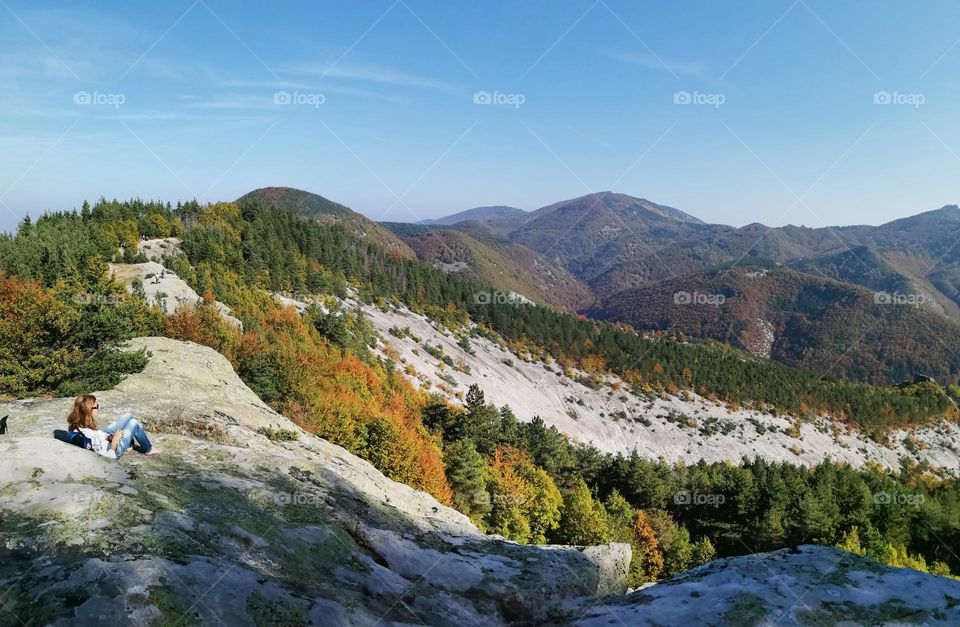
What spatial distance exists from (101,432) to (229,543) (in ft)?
17.2

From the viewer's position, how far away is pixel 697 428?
9250 cm

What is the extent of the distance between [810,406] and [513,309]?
76.3m

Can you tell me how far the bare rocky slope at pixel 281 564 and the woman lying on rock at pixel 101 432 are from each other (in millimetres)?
505

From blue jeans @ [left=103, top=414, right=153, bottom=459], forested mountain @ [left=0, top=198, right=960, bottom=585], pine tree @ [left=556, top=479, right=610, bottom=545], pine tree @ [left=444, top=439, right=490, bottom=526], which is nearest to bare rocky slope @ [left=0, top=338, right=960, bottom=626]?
blue jeans @ [left=103, top=414, right=153, bottom=459]

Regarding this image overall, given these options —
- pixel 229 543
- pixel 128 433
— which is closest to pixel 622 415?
pixel 128 433

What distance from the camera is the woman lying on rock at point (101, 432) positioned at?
1238 cm

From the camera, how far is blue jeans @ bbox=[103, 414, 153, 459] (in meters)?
12.9

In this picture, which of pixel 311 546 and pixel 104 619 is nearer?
pixel 104 619

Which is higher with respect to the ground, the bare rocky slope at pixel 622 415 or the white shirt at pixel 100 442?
the white shirt at pixel 100 442

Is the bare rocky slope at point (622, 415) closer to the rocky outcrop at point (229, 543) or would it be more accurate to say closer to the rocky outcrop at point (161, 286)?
the rocky outcrop at point (161, 286)

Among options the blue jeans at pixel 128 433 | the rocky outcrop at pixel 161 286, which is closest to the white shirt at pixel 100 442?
the blue jeans at pixel 128 433

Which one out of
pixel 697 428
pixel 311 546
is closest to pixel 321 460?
pixel 311 546

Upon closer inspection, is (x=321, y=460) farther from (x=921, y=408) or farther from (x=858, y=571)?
(x=921, y=408)

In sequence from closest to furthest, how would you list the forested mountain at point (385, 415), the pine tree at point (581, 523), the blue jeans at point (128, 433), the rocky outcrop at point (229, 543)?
the rocky outcrop at point (229, 543) < the blue jeans at point (128, 433) < the forested mountain at point (385, 415) < the pine tree at point (581, 523)
